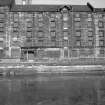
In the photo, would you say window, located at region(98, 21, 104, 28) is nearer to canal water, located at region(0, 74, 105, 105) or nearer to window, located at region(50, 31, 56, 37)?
window, located at region(50, 31, 56, 37)

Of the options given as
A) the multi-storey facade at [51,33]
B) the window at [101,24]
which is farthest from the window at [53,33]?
the window at [101,24]

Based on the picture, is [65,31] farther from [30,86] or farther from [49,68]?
[30,86]

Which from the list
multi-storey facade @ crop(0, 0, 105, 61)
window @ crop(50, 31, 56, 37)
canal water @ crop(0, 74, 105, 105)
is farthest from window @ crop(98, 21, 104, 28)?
canal water @ crop(0, 74, 105, 105)

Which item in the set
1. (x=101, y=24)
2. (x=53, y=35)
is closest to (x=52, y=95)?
(x=53, y=35)

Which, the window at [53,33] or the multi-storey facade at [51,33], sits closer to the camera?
the multi-storey facade at [51,33]

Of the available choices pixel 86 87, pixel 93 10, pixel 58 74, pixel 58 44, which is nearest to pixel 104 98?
pixel 86 87

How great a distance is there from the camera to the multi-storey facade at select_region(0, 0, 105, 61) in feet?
195

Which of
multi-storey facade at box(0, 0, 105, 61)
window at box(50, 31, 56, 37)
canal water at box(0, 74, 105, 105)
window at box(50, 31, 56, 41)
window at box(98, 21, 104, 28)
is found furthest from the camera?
window at box(98, 21, 104, 28)

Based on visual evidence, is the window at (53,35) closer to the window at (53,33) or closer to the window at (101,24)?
the window at (53,33)

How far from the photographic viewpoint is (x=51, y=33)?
60000 millimetres

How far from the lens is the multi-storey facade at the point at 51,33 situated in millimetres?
59406

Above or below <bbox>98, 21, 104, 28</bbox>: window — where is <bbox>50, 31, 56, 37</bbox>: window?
below

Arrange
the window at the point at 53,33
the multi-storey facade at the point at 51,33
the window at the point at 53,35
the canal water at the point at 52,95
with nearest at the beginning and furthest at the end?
the canal water at the point at 52,95 < the multi-storey facade at the point at 51,33 < the window at the point at 53,35 < the window at the point at 53,33

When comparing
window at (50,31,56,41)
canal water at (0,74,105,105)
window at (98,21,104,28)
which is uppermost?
window at (98,21,104,28)
